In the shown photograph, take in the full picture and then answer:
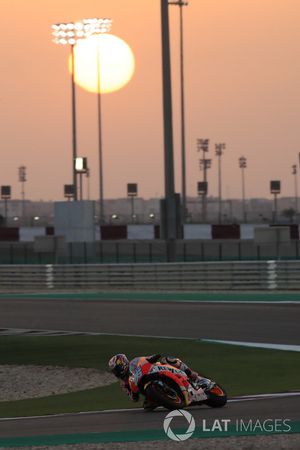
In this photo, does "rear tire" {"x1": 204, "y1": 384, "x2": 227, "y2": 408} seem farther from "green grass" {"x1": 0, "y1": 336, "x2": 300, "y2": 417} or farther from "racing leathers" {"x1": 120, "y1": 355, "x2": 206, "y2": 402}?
"green grass" {"x1": 0, "y1": 336, "x2": 300, "y2": 417}

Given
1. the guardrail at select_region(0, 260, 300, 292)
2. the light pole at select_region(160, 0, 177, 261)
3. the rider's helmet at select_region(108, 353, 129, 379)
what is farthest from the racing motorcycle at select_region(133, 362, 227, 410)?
the guardrail at select_region(0, 260, 300, 292)

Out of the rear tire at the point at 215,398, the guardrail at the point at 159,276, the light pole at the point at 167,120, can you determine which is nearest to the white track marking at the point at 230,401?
the rear tire at the point at 215,398

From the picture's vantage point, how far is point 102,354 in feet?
68.7

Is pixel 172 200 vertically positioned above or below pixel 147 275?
above

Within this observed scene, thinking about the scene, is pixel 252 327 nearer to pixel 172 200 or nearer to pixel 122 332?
A: pixel 122 332

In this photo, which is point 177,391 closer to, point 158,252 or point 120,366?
point 120,366

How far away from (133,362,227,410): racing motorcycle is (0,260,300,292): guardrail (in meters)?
24.1

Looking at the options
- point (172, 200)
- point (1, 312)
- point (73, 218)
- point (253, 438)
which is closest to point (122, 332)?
point (1, 312)

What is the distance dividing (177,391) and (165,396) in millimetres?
147

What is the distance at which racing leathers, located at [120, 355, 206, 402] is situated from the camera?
1272 cm

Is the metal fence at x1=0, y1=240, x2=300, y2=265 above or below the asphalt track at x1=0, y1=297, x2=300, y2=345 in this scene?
above

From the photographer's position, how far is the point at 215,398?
12461 mm

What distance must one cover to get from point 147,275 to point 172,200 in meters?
5.47

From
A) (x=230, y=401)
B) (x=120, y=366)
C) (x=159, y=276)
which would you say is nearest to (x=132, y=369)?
(x=120, y=366)
